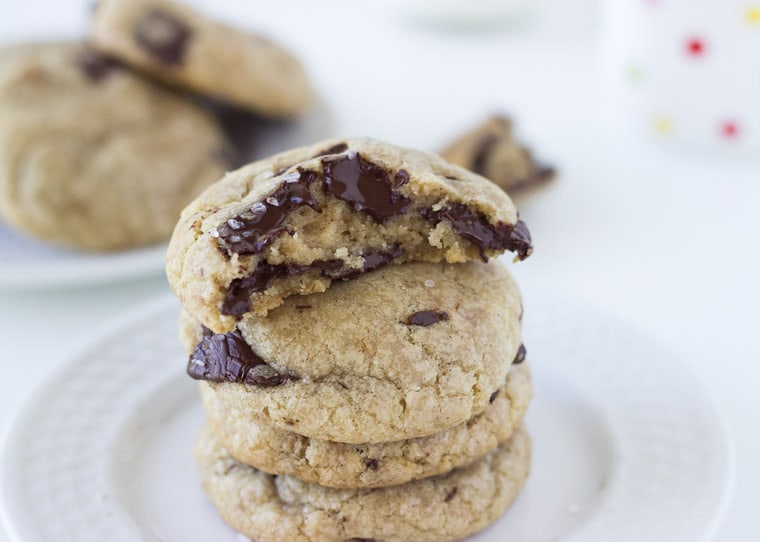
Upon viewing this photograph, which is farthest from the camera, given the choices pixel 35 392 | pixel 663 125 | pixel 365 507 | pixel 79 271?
pixel 663 125

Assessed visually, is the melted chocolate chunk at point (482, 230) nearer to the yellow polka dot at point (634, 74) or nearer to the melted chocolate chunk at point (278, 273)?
the melted chocolate chunk at point (278, 273)

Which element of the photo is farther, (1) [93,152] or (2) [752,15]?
(2) [752,15]

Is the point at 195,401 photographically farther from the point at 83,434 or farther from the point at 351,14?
the point at 351,14

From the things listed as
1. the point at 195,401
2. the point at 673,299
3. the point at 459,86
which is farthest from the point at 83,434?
the point at 459,86

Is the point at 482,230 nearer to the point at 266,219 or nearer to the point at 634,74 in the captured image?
the point at 266,219

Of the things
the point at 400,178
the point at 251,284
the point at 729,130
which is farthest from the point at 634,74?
the point at 251,284

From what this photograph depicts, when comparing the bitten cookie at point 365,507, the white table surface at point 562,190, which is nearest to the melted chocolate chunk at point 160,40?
the white table surface at point 562,190
